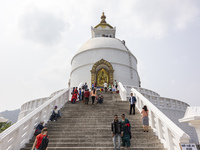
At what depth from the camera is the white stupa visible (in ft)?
65.1

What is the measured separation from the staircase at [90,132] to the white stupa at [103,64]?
35.8 feet

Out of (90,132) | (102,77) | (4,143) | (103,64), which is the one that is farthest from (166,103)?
(4,143)

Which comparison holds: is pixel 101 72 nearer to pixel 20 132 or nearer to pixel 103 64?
pixel 103 64

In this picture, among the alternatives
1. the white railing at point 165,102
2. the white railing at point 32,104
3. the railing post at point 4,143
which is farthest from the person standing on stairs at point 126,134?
the white railing at point 32,104

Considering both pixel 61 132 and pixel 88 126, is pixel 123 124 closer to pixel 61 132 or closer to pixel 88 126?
pixel 88 126

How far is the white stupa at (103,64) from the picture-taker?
19844mm

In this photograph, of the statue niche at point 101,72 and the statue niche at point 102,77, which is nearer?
the statue niche at point 101,72

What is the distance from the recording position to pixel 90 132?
20.0ft

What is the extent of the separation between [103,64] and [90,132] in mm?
14455

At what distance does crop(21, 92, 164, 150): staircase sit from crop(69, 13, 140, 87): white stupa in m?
10.9

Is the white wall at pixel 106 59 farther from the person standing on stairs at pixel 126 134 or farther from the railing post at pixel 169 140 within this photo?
the railing post at pixel 169 140

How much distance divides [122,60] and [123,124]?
16.8 metres

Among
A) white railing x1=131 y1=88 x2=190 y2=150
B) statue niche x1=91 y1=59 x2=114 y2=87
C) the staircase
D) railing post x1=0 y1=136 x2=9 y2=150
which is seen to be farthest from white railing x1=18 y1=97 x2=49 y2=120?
white railing x1=131 y1=88 x2=190 y2=150

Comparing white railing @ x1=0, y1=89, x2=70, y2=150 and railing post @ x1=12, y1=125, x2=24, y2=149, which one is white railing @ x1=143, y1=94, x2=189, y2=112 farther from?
railing post @ x1=12, y1=125, x2=24, y2=149
